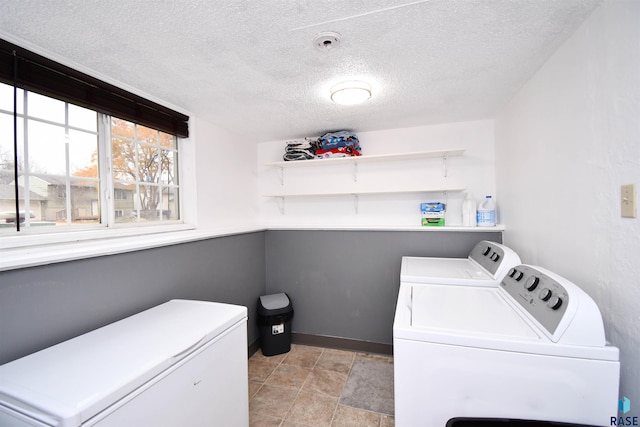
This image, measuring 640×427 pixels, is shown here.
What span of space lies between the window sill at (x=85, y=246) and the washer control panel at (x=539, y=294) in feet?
6.67

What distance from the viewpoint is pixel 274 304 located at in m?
2.70

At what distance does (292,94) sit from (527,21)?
1.35 metres

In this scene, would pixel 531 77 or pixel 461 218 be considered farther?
pixel 461 218

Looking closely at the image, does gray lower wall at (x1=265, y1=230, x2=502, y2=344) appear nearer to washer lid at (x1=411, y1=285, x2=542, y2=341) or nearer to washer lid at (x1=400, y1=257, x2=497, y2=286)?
washer lid at (x1=400, y1=257, x2=497, y2=286)

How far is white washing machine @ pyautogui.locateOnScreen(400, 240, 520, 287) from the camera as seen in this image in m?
1.70

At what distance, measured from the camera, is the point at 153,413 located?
99cm

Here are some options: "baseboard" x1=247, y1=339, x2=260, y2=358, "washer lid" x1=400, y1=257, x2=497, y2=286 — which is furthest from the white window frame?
"washer lid" x1=400, y1=257, x2=497, y2=286

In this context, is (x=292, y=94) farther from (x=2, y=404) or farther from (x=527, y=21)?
(x=2, y=404)

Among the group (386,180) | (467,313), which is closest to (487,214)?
(386,180)

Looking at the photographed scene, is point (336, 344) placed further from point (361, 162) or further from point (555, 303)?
point (555, 303)

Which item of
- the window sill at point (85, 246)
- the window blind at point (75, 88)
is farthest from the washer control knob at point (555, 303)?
the window blind at point (75, 88)

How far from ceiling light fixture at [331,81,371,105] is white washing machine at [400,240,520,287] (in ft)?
4.16

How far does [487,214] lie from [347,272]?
1.43 meters

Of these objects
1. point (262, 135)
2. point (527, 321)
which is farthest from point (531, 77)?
point (262, 135)
